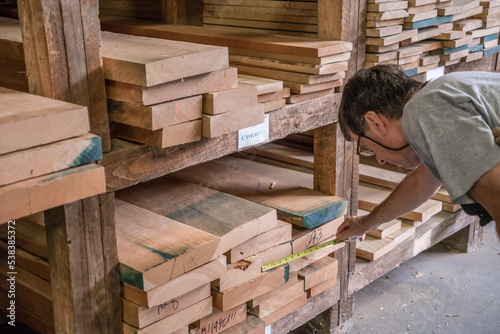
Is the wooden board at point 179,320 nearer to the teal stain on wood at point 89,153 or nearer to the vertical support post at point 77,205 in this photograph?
the vertical support post at point 77,205

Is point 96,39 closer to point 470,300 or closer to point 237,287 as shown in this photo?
point 237,287

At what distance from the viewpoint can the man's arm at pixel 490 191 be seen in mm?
1853

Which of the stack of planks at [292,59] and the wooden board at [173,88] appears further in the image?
the stack of planks at [292,59]

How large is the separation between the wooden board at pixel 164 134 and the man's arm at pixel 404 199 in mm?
1115

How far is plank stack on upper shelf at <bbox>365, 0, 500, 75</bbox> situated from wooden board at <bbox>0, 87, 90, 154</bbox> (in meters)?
1.87

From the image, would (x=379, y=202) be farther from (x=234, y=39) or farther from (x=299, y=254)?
(x=234, y=39)

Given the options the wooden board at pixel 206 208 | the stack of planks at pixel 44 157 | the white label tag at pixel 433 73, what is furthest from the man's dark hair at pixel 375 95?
the white label tag at pixel 433 73

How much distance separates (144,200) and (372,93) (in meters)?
1.20

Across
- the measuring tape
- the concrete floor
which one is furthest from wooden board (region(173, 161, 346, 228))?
the concrete floor

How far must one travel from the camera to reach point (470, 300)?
13.3 feet

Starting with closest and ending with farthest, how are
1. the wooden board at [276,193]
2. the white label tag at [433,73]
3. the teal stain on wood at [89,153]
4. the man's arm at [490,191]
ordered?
1. the teal stain on wood at [89,153]
2. the man's arm at [490,191]
3. the wooden board at [276,193]
4. the white label tag at [433,73]

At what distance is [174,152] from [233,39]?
93cm

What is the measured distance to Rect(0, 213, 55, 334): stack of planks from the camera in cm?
250

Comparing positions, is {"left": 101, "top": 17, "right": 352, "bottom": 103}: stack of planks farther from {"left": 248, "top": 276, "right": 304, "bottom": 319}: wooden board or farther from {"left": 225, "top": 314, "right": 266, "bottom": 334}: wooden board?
{"left": 225, "top": 314, "right": 266, "bottom": 334}: wooden board
